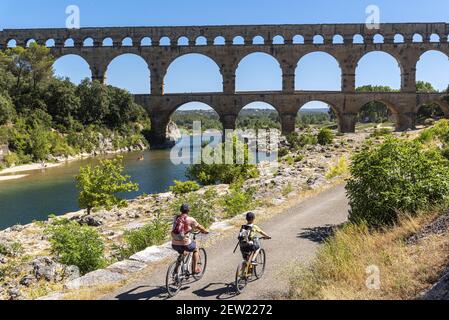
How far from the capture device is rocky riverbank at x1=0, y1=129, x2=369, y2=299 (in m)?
8.81

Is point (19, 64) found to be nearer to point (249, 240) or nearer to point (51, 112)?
point (51, 112)

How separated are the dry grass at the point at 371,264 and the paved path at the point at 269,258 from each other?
0.52 m

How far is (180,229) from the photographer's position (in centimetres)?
681

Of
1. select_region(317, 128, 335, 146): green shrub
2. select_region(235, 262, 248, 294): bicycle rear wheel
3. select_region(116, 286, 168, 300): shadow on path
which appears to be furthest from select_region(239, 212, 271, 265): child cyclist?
select_region(317, 128, 335, 146): green shrub

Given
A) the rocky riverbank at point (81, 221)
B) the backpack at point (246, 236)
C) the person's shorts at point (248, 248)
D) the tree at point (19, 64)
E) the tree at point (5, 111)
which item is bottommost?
the rocky riverbank at point (81, 221)

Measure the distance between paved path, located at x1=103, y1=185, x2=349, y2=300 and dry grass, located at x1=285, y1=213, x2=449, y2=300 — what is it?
52 cm

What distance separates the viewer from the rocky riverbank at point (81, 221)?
28.9ft

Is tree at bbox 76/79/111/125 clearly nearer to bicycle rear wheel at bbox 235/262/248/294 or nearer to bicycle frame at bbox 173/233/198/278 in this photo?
bicycle frame at bbox 173/233/198/278

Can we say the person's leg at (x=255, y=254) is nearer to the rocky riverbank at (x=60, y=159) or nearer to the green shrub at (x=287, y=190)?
the green shrub at (x=287, y=190)

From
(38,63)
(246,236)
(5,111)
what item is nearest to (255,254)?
(246,236)

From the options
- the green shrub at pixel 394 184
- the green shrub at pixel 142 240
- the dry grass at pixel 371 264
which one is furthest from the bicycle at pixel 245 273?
the green shrub at pixel 142 240

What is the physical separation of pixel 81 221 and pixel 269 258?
8.95 meters

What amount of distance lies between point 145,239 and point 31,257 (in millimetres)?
3019

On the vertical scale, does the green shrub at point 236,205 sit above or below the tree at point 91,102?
below
